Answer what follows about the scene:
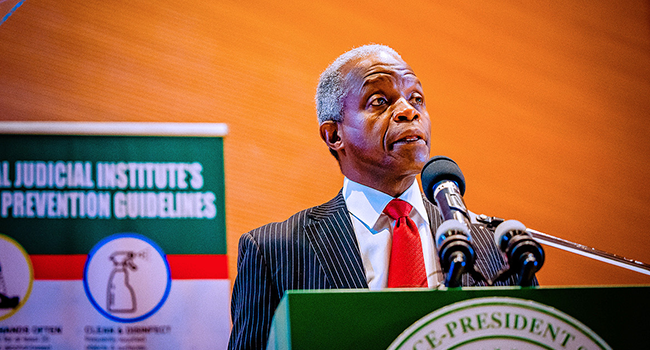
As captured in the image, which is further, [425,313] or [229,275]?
[229,275]

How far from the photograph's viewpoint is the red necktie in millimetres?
1663

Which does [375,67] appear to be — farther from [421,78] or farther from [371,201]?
[421,78]

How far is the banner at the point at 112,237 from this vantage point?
2361 mm

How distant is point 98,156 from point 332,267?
1291 millimetres

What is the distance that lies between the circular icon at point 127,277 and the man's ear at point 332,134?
842mm

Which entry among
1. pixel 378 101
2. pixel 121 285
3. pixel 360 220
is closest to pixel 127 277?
pixel 121 285

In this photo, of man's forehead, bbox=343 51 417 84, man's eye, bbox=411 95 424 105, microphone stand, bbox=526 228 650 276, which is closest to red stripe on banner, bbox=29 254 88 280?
man's forehead, bbox=343 51 417 84

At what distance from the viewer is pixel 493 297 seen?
944 millimetres

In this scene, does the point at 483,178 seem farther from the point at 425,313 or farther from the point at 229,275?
the point at 425,313

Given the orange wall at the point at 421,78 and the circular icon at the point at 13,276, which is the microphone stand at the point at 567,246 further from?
Result: the circular icon at the point at 13,276

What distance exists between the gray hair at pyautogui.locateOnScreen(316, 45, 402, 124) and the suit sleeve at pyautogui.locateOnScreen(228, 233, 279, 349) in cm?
50

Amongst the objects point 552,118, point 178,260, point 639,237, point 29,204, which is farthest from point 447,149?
point 29,204

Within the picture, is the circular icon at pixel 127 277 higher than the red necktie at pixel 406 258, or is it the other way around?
the circular icon at pixel 127 277

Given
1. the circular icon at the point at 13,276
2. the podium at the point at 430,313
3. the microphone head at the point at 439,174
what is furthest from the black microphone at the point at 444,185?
the circular icon at the point at 13,276
